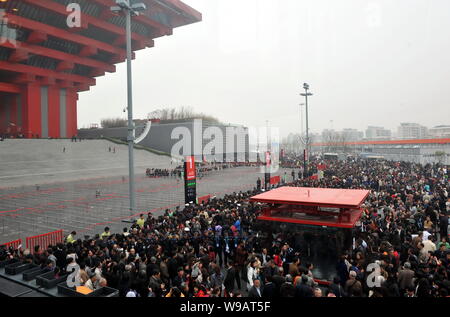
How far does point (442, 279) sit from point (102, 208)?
56.5 feet

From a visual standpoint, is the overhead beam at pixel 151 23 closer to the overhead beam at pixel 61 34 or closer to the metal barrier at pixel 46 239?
the overhead beam at pixel 61 34

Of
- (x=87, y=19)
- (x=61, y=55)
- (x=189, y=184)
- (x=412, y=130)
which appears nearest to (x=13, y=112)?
(x=61, y=55)

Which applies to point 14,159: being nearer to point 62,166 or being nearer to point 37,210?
point 62,166

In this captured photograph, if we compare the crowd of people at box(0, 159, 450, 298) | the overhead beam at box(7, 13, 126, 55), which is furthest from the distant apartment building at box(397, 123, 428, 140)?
the crowd of people at box(0, 159, 450, 298)

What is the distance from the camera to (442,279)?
629 centimetres

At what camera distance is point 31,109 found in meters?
45.4

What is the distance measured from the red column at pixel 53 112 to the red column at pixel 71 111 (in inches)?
82.0

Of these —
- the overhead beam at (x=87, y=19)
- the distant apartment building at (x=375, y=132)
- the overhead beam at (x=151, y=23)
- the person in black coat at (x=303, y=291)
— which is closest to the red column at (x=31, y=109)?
the overhead beam at (x=87, y=19)

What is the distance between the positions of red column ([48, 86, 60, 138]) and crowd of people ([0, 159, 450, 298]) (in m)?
45.2

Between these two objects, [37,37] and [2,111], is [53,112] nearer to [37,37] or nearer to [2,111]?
[2,111]

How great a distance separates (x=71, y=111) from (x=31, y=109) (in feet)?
24.8

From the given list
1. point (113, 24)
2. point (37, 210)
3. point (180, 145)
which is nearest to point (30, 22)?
point (113, 24)

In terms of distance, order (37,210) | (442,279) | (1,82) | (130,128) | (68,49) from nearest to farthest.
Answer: (442,279) → (130,128) → (37,210) → (1,82) → (68,49)

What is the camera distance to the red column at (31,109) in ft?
147
